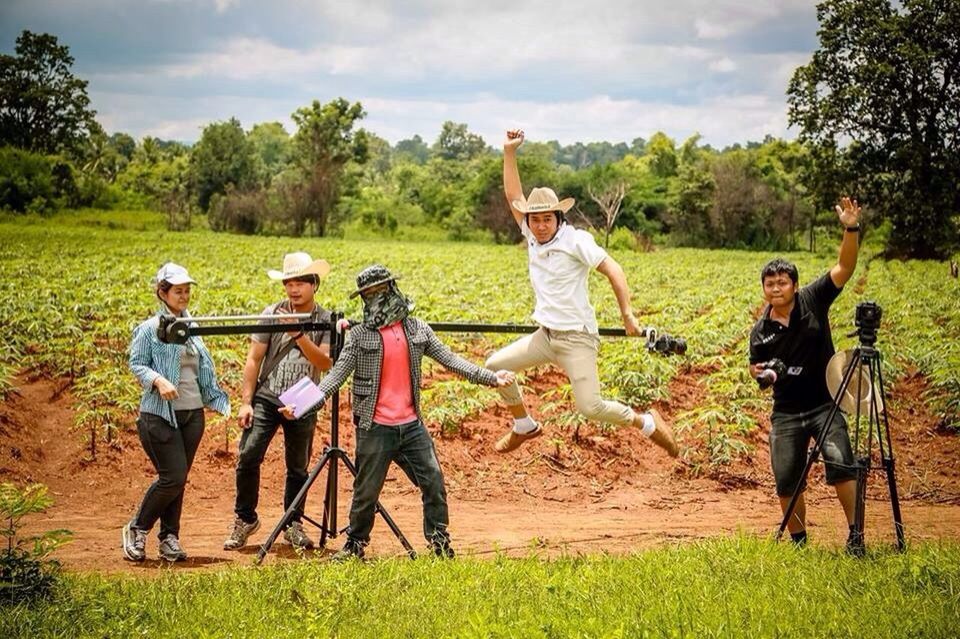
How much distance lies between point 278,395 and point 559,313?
2.20m

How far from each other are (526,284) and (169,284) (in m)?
22.5

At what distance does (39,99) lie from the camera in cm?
4925

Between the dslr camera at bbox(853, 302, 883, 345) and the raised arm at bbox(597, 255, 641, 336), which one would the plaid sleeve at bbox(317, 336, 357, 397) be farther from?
the dslr camera at bbox(853, 302, 883, 345)

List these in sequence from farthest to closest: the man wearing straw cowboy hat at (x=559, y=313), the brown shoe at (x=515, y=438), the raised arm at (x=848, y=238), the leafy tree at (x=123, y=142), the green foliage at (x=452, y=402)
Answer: the leafy tree at (x=123, y=142) < the green foliage at (x=452, y=402) < the brown shoe at (x=515, y=438) < the man wearing straw cowboy hat at (x=559, y=313) < the raised arm at (x=848, y=238)

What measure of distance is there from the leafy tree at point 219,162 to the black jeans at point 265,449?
66.7 meters

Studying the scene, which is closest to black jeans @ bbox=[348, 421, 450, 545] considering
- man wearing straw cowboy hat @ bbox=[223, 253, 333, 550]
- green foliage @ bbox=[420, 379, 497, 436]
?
man wearing straw cowboy hat @ bbox=[223, 253, 333, 550]

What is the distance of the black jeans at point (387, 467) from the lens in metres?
6.35

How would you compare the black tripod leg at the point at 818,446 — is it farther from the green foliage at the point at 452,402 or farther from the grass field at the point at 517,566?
the green foliage at the point at 452,402

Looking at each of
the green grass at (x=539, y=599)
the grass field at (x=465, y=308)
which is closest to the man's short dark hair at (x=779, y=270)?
the green grass at (x=539, y=599)

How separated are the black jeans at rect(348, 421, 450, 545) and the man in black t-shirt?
2.25 meters

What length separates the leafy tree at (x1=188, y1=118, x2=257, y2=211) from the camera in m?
71.9

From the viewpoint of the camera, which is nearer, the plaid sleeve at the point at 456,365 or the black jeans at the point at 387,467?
the black jeans at the point at 387,467

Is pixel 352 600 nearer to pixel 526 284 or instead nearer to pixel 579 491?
pixel 579 491

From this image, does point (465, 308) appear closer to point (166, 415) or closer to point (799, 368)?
point (166, 415)
